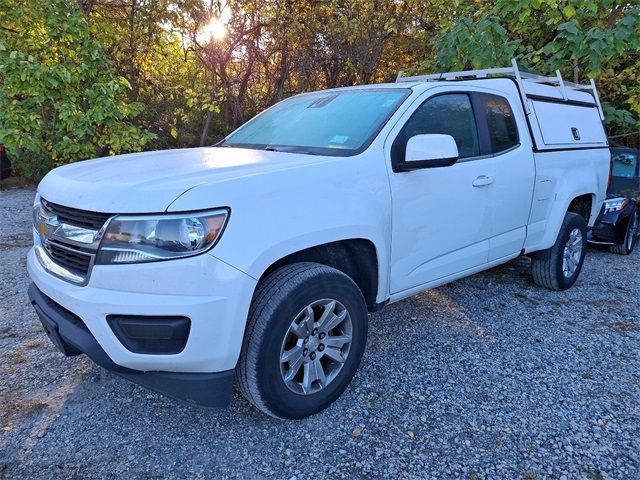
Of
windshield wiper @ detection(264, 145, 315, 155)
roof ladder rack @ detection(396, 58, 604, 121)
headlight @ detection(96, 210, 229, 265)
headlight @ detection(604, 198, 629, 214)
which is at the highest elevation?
roof ladder rack @ detection(396, 58, 604, 121)

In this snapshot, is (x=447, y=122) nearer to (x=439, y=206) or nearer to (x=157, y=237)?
(x=439, y=206)

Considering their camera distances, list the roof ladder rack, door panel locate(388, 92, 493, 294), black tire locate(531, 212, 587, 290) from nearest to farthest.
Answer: door panel locate(388, 92, 493, 294), the roof ladder rack, black tire locate(531, 212, 587, 290)

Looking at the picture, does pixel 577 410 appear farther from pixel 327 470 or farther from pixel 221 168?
pixel 221 168

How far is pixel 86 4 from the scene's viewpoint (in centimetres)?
732

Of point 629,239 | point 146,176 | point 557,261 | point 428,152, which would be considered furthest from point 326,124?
point 629,239

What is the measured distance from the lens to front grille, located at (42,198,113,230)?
83.0 inches

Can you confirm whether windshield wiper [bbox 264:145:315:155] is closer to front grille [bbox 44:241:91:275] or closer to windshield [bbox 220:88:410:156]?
windshield [bbox 220:88:410:156]

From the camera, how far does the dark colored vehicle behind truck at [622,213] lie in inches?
232

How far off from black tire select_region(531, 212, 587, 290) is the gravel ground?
743mm

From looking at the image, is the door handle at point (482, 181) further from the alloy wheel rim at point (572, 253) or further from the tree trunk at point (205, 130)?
the tree trunk at point (205, 130)

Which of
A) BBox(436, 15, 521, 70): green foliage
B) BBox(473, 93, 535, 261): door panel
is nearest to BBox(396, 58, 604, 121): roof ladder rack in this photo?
BBox(473, 93, 535, 261): door panel

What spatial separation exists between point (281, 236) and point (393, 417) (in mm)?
1226

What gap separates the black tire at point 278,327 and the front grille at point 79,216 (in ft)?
2.58

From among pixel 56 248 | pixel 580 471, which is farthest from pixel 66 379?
pixel 580 471
